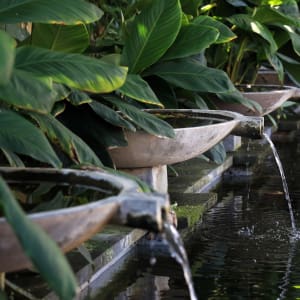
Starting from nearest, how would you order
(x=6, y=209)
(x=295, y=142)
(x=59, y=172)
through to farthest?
(x=6, y=209) < (x=59, y=172) < (x=295, y=142)

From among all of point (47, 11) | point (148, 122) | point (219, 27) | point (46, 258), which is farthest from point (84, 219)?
point (219, 27)

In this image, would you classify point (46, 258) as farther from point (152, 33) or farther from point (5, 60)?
point (152, 33)

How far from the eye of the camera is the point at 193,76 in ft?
17.8

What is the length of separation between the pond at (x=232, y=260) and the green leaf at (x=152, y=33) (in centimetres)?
99

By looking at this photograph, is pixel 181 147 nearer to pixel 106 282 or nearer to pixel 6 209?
pixel 106 282

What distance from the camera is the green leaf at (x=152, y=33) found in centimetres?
507

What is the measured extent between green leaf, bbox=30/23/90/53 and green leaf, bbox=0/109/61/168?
3.85 feet

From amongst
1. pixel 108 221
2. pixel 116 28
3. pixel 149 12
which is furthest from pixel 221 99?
pixel 108 221

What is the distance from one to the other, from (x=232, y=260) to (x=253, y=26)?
116 inches

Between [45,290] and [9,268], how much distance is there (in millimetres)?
1166

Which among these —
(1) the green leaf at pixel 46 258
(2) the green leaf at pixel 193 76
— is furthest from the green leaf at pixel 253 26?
(1) the green leaf at pixel 46 258

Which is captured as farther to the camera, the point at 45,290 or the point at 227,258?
the point at 227,258

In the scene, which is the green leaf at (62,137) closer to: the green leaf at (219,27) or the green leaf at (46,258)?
the green leaf at (46,258)

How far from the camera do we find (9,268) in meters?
2.43
